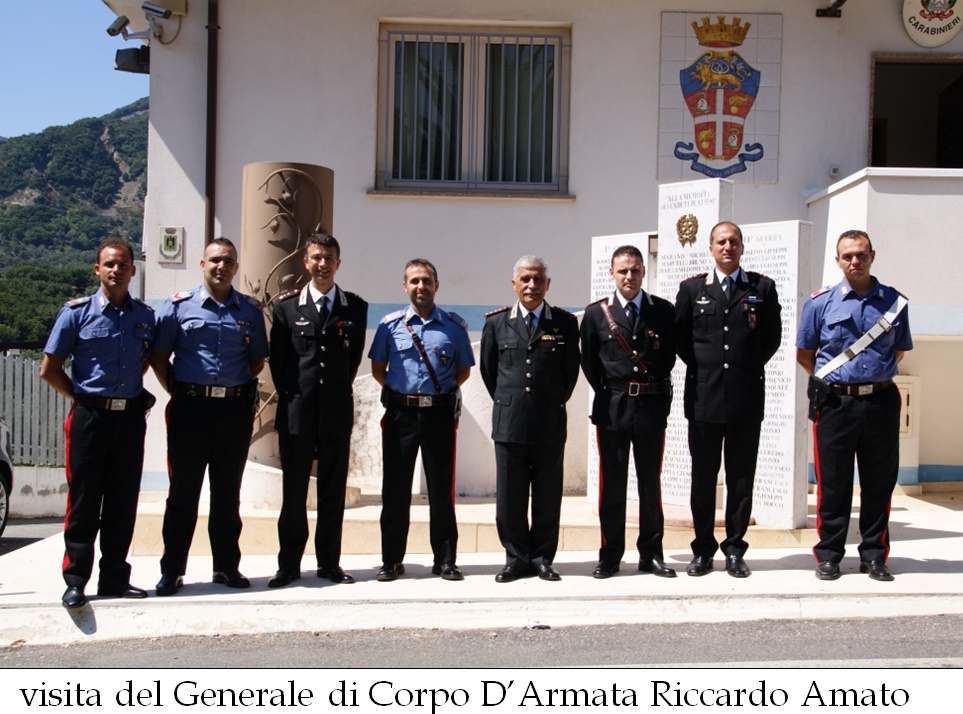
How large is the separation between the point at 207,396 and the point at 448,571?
5.96ft

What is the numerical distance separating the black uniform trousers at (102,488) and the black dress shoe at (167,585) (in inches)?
7.3

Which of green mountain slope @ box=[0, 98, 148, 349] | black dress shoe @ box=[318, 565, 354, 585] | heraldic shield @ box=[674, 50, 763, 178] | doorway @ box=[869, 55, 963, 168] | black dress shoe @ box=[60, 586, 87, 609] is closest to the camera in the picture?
black dress shoe @ box=[60, 586, 87, 609]

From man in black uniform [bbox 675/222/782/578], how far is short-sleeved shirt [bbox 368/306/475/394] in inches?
54.6

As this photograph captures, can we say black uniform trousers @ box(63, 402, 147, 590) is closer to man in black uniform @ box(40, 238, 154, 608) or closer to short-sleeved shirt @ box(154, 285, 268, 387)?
man in black uniform @ box(40, 238, 154, 608)

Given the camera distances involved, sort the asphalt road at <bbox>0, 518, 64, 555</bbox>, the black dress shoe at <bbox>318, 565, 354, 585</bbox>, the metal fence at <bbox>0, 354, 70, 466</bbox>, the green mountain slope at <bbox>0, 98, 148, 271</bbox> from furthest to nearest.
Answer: the green mountain slope at <bbox>0, 98, 148, 271</bbox>, the metal fence at <bbox>0, 354, 70, 466</bbox>, the asphalt road at <bbox>0, 518, 64, 555</bbox>, the black dress shoe at <bbox>318, 565, 354, 585</bbox>

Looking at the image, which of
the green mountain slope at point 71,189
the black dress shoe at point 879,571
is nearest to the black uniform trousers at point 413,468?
the black dress shoe at point 879,571

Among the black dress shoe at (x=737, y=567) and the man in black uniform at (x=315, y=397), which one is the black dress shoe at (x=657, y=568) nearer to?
the black dress shoe at (x=737, y=567)

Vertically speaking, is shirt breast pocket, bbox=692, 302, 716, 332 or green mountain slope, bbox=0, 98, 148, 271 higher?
green mountain slope, bbox=0, 98, 148, 271

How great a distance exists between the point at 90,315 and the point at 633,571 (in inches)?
143

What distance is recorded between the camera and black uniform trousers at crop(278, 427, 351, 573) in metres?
6.60

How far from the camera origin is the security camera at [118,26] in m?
12.0

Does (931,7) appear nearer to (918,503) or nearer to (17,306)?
(918,503)

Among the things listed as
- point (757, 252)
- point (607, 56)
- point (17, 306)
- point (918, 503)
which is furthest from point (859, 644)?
point (17, 306)

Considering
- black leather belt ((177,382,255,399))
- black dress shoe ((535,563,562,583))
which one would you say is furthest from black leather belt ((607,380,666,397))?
black leather belt ((177,382,255,399))
